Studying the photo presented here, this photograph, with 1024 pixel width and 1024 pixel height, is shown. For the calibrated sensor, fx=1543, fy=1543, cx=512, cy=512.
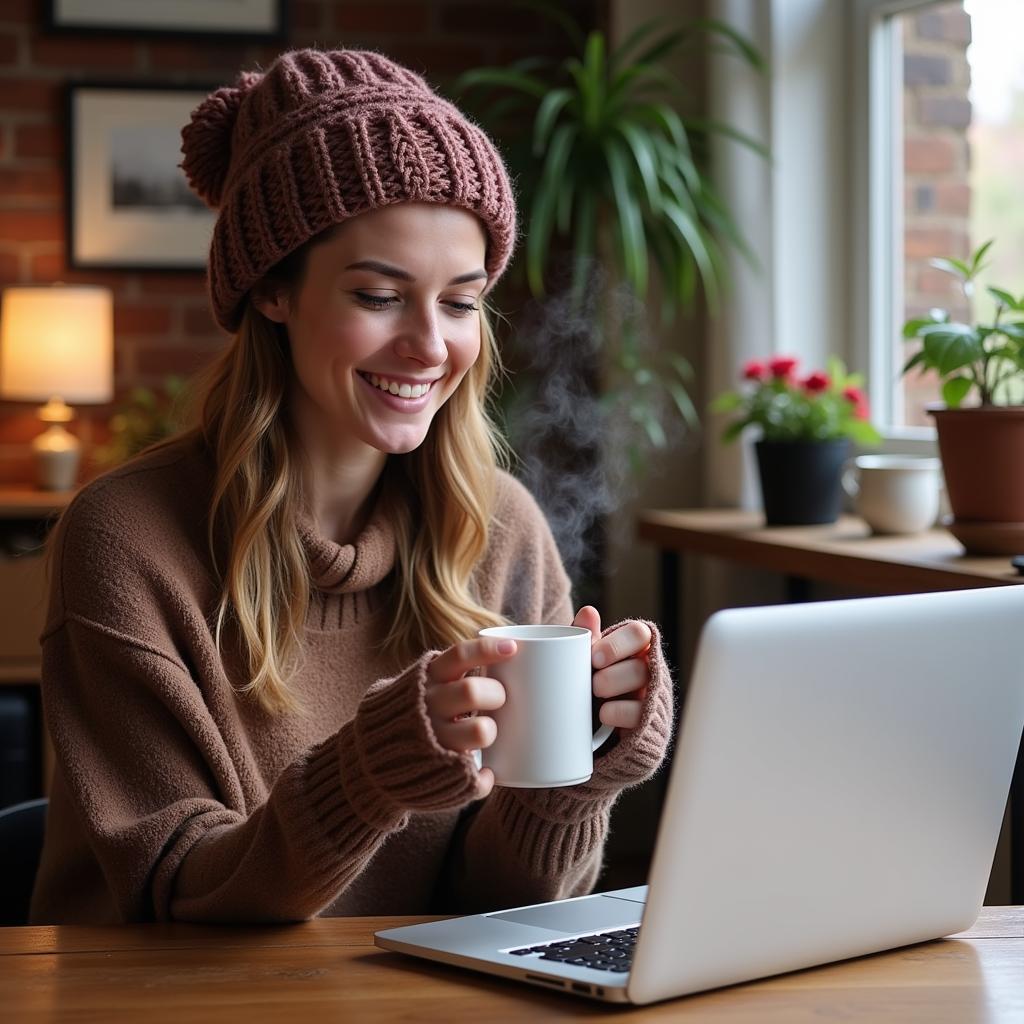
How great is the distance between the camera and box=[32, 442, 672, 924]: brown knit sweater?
114 centimetres

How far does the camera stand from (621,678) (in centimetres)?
117

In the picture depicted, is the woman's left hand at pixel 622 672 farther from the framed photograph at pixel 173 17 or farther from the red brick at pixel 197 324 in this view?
the framed photograph at pixel 173 17

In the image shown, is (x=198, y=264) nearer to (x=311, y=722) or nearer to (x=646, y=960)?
(x=311, y=722)

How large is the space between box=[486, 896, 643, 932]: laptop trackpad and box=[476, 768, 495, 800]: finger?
138mm

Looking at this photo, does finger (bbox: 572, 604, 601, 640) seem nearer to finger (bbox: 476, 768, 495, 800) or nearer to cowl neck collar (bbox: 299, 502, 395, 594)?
finger (bbox: 476, 768, 495, 800)

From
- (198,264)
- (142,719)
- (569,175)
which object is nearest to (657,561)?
(569,175)

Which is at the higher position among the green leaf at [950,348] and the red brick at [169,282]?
the red brick at [169,282]

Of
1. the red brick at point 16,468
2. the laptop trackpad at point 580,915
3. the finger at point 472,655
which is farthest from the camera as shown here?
the red brick at point 16,468

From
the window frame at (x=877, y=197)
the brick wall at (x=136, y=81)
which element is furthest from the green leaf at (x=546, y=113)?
the brick wall at (x=136, y=81)

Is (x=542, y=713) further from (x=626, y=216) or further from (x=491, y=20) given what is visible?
(x=491, y=20)

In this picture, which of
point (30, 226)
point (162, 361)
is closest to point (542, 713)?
point (162, 361)

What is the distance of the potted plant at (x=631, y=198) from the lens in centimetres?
295

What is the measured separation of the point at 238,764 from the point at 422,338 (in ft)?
1.41

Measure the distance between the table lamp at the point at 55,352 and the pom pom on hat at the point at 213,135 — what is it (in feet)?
6.63
